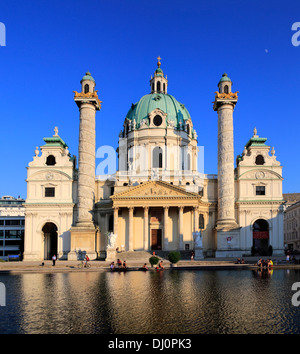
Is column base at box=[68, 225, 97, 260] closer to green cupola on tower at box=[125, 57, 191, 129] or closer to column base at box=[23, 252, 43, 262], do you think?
column base at box=[23, 252, 43, 262]

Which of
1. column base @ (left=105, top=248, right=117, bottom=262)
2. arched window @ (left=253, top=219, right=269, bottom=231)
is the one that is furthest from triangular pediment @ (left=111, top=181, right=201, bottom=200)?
arched window @ (left=253, top=219, right=269, bottom=231)

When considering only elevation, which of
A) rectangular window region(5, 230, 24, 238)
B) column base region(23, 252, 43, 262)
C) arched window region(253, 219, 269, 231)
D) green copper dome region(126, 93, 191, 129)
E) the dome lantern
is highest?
the dome lantern

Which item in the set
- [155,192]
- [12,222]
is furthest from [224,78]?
[12,222]

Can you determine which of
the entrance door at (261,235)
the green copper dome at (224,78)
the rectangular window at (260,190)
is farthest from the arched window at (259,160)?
the green copper dome at (224,78)

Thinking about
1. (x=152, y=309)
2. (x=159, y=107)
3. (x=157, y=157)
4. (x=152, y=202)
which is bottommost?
(x=152, y=309)

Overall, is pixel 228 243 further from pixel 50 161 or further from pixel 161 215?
pixel 50 161

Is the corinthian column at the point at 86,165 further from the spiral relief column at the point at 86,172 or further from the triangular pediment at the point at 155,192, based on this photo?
the triangular pediment at the point at 155,192

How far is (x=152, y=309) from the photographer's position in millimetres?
16250

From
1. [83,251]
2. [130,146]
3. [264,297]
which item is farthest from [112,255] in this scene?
[264,297]

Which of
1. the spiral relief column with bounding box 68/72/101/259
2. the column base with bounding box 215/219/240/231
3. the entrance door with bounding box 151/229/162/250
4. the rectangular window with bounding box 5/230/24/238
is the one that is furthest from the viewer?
the rectangular window with bounding box 5/230/24/238

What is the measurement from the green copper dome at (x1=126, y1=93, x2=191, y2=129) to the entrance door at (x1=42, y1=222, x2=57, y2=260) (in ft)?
74.7

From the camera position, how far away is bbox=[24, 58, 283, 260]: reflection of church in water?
55.8 meters

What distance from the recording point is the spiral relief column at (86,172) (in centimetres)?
5462

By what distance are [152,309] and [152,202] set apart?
39.6m
